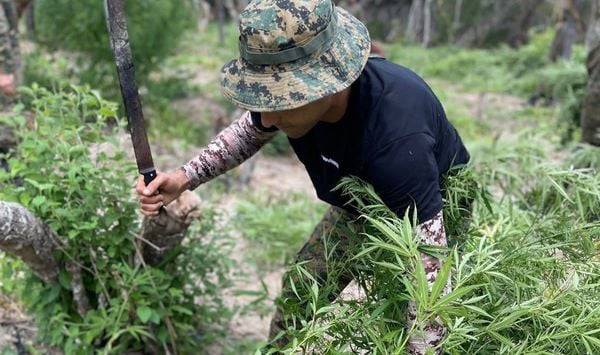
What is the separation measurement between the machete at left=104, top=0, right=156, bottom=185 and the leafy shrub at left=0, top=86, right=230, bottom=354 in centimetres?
68

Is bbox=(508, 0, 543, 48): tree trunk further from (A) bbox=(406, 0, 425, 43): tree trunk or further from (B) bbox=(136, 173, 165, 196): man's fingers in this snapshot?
(B) bbox=(136, 173, 165, 196): man's fingers

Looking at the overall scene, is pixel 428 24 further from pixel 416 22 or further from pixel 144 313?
pixel 144 313

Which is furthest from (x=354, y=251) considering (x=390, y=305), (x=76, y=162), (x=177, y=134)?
(x=177, y=134)

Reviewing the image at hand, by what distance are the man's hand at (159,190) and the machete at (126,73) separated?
8cm

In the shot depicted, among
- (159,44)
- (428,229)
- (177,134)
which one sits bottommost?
(177,134)

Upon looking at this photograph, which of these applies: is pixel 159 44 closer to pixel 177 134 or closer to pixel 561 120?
pixel 177 134

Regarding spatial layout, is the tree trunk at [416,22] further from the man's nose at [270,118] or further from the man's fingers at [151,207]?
the man's nose at [270,118]

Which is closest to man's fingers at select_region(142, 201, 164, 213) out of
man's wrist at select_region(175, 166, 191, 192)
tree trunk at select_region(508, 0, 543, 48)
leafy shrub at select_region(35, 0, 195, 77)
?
man's wrist at select_region(175, 166, 191, 192)

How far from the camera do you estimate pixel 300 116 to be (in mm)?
1916

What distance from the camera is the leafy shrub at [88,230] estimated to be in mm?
2822

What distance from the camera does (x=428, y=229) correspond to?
185 cm

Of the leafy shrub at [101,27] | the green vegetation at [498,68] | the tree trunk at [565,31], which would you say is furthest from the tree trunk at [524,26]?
the leafy shrub at [101,27]

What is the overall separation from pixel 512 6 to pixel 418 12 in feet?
9.71

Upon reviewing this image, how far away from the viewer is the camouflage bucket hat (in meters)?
1.79
